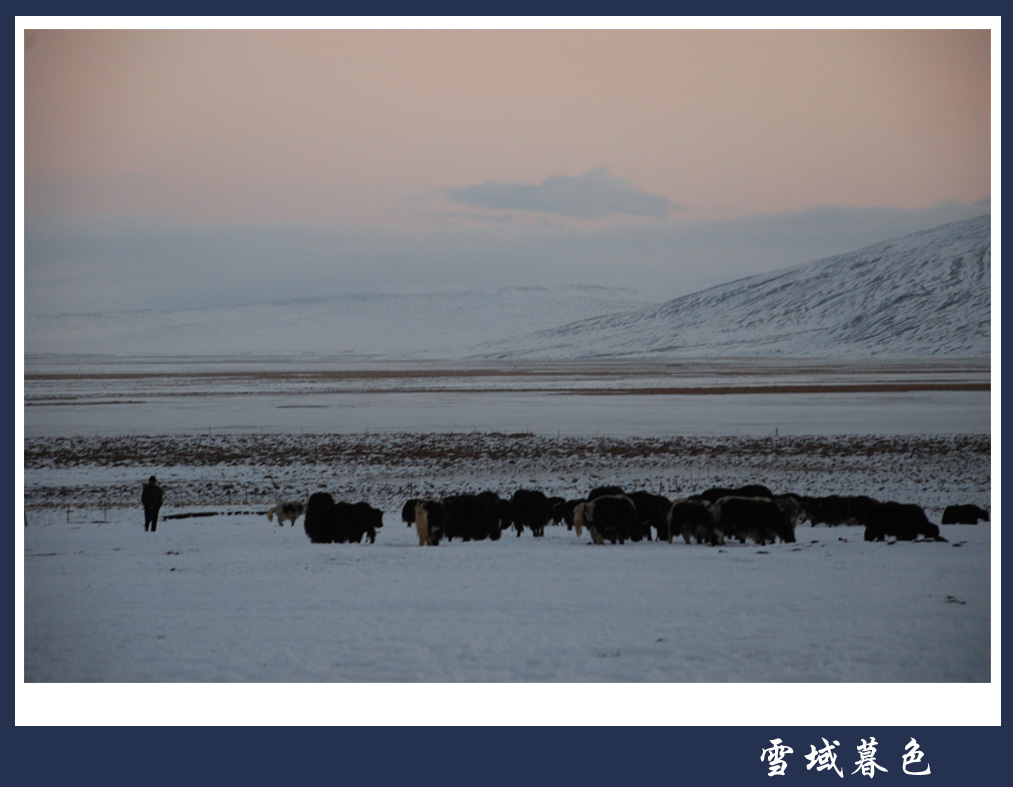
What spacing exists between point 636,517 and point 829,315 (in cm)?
11711

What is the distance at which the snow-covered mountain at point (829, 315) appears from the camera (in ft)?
331

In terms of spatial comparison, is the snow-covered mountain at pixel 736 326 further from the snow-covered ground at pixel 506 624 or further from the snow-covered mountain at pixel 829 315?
the snow-covered ground at pixel 506 624

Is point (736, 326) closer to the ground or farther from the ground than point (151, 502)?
farther from the ground

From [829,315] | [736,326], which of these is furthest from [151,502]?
[736,326]

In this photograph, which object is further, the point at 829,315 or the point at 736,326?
the point at 736,326

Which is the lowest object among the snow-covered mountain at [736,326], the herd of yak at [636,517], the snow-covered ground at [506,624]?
the snow-covered ground at [506,624]

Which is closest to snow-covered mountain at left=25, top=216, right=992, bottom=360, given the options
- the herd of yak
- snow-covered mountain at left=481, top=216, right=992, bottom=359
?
snow-covered mountain at left=481, top=216, right=992, bottom=359

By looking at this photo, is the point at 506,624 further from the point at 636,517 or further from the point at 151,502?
the point at 151,502

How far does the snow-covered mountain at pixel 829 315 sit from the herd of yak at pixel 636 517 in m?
78.3

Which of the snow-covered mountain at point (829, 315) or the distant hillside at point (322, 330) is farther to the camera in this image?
the distant hillside at point (322, 330)

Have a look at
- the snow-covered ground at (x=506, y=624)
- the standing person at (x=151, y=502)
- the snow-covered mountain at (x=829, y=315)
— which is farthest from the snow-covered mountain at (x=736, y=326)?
the snow-covered ground at (x=506, y=624)

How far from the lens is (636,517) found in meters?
11.5

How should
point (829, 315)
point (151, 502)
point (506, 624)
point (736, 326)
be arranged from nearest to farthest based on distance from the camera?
point (506, 624)
point (151, 502)
point (829, 315)
point (736, 326)

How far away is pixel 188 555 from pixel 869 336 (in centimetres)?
10759
